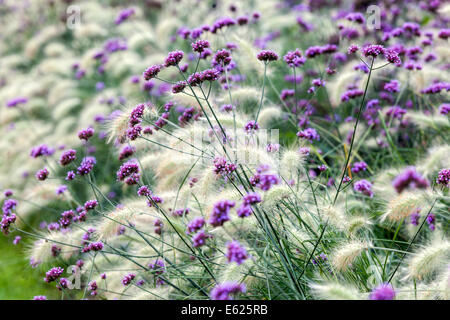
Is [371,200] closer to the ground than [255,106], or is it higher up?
closer to the ground

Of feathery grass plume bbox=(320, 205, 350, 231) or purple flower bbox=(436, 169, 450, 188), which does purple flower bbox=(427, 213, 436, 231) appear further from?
feathery grass plume bbox=(320, 205, 350, 231)

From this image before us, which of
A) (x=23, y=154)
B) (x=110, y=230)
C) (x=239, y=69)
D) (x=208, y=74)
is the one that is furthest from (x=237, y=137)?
(x=23, y=154)

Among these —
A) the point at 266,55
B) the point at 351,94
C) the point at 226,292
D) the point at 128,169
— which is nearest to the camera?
the point at 226,292

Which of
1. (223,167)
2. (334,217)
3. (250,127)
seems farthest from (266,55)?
(334,217)

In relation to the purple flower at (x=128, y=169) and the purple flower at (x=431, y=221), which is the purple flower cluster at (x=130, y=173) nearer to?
the purple flower at (x=128, y=169)

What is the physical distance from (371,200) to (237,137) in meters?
1.32

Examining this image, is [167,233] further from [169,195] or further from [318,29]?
[318,29]

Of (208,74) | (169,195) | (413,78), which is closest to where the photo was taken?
Answer: (208,74)

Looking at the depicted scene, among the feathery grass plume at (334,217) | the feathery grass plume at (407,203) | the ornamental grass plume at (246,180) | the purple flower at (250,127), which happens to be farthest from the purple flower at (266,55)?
the feathery grass plume at (407,203)

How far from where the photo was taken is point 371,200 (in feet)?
10.2

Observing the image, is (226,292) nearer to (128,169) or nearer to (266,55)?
(128,169)

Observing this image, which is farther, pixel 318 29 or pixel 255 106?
pixel 318 29

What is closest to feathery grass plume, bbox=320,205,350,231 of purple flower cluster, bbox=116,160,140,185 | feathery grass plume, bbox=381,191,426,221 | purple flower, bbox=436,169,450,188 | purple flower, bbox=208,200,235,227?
feathery grass plume, bbox=381,191,426,221
